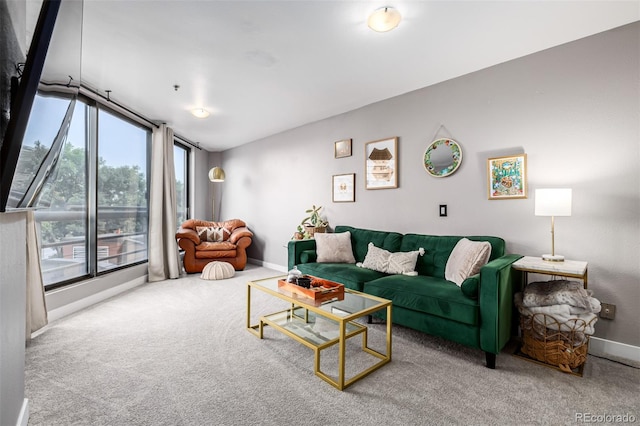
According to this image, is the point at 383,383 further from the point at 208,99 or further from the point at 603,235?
the point at 208,99

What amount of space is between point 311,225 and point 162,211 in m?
2.32

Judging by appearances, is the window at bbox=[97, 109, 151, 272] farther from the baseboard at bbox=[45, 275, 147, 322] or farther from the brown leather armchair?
the brown leather armchair

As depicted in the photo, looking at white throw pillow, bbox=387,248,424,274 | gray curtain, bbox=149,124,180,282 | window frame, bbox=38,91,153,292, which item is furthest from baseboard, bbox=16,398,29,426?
gray curtain, bbox=149,124,180,282

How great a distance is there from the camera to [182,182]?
6.01m

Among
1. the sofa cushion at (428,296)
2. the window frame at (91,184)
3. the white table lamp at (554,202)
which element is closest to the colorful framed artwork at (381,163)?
the sofa cushion at (428,296)

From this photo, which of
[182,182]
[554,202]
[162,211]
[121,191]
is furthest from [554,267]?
[182,182]

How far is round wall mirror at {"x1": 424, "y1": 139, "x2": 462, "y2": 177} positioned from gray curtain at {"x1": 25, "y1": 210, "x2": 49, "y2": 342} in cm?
372

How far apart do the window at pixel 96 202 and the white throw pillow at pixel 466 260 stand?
10.7 feet

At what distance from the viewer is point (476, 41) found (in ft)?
7.75

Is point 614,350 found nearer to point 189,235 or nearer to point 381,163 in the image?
point 381,163

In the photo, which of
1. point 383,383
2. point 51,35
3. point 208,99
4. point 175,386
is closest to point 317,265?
point 383,383

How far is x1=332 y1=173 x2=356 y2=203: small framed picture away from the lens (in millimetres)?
4012

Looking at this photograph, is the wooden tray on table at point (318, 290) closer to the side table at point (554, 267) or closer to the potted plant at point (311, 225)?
the side table at point (554, 267)

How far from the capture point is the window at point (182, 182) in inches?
230
